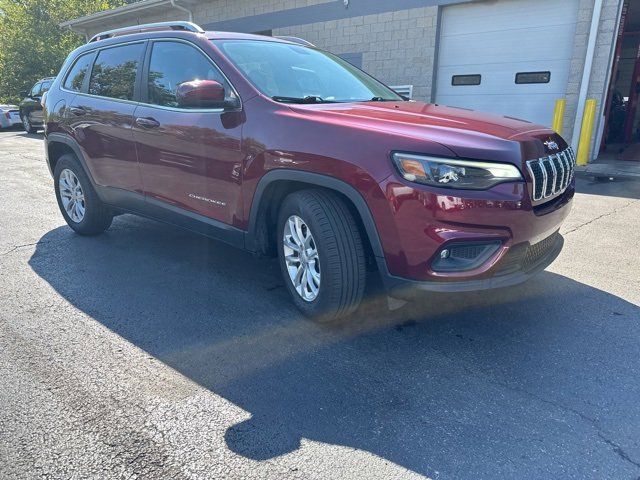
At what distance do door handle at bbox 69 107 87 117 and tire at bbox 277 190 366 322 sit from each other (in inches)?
105

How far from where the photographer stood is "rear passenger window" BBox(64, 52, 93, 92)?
4.64 m

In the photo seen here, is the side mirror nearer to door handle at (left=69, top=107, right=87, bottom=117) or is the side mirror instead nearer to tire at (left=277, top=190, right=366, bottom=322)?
tire at (left=277, top=190, right=366, bottom=322)

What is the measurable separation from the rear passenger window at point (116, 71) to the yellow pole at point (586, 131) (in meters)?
7.99

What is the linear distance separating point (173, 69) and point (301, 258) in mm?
1884

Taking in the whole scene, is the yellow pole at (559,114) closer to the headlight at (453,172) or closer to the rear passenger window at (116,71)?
the headlight at (453,172)

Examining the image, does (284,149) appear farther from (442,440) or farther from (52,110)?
(52,110)

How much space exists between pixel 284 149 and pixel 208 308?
1.25m

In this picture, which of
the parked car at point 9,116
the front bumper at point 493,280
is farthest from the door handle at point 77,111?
the parked car at point 9,116

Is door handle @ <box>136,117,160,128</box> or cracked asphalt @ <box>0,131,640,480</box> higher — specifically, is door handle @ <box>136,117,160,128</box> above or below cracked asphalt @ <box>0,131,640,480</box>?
above

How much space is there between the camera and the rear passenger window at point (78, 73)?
464 centimetres

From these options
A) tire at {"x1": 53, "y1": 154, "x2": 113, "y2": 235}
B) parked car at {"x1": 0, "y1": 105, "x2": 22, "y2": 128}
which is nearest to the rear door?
tire at {"x1": 53, "y1": 154, "x2": 113, "y2": 235}

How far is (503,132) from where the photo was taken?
2.64 metres

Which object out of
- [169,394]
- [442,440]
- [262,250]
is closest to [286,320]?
[262,250]

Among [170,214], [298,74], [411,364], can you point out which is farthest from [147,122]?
[411,364]
